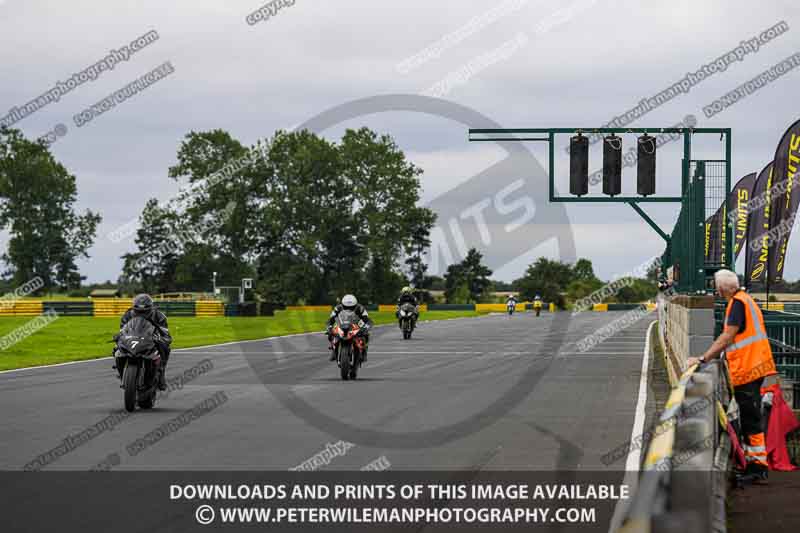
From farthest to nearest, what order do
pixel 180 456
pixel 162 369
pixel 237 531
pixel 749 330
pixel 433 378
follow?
pixel 433 378 < pixel 162 369 < pixel 180 456 < pixel 749 330 < pixel 237 531

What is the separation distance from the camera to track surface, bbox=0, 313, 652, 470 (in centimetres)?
1057

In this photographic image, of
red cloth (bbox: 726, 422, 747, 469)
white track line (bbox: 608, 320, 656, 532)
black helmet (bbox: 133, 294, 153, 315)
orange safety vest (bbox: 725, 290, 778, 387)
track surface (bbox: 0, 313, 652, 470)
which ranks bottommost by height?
track surface (bbox: 0, 313, 652, 470)

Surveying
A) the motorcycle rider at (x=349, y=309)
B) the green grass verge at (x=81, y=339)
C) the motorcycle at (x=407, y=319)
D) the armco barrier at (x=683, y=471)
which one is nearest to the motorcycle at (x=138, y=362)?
the motorcycle rider at (x=349, y=309)

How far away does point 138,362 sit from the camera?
15.0m

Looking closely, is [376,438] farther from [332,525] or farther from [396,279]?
[396,279]

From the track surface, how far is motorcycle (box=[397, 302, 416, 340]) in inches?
432

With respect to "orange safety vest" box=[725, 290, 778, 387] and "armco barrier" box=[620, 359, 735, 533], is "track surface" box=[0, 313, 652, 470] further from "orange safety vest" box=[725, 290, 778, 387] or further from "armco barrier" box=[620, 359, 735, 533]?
"armco barrier" box=[620, 359, 735, 533]

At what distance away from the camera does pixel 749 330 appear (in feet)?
31.7

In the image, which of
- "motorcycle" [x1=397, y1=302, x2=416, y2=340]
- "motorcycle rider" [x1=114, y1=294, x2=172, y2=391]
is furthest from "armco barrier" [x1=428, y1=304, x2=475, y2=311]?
"motorcycle rider" [x1=114, y1=294, x2=172, y2=391]

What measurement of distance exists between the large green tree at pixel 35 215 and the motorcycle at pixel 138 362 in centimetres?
8944

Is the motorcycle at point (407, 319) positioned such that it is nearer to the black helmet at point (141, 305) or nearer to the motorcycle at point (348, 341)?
the motorcycle at point (348, 341)

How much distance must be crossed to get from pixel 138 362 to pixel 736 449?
819 centimetres

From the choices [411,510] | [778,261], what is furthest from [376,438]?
[778,261]

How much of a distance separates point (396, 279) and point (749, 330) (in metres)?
91.0
